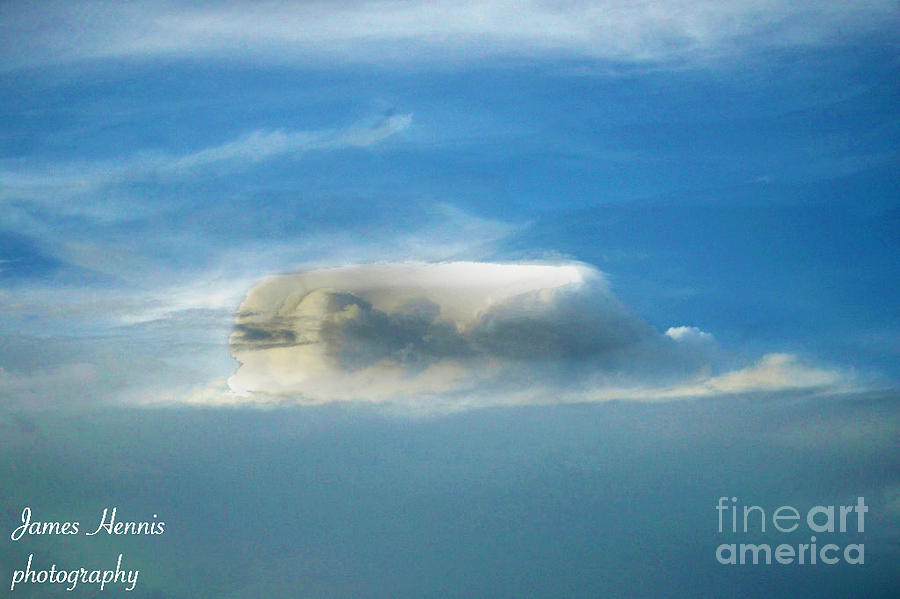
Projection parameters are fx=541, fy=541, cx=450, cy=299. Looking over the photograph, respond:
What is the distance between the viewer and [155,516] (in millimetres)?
30984

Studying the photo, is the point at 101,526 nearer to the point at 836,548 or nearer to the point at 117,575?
the point at 117,575

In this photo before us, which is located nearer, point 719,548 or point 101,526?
point 101,526

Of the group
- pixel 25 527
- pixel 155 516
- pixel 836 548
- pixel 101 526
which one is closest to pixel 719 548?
pixel 836 548

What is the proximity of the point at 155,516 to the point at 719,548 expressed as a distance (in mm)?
33639

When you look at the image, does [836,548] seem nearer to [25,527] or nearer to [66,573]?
[66,573]

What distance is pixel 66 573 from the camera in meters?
30.0

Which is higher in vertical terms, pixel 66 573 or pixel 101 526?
pixel 101 526

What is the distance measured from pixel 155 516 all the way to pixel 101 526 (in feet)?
8.90

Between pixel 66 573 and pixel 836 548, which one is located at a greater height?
pixel 836 548

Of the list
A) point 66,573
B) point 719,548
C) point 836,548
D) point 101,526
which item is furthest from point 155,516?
point 836,548

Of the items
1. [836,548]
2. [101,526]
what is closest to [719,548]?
[836,548]

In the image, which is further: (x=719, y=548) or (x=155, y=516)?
(x=719, y=548)

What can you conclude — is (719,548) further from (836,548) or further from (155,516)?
(155,516)

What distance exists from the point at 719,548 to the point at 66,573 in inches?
1497
